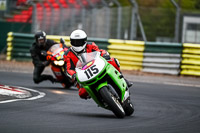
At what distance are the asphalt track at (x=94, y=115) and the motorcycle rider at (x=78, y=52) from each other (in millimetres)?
554

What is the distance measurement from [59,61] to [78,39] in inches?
160

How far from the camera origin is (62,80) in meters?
13.2

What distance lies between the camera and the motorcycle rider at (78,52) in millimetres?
8648

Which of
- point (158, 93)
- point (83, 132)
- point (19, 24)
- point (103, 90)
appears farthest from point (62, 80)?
point (19, 24)

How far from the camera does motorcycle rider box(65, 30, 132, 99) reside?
28.4ft

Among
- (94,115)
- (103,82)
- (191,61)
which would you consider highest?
(103,82)

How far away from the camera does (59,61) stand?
12.9 m

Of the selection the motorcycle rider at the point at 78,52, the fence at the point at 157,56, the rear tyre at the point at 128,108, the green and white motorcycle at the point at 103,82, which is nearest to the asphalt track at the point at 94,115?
the rear tyre at the point at 128,108

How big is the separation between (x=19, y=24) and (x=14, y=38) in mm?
3188

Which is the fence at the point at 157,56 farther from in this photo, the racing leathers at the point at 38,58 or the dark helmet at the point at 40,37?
the dark helmet at the point at 40,37

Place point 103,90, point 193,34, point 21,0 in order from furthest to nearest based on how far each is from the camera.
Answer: point 193,34 → point 21,0 → point 103,90

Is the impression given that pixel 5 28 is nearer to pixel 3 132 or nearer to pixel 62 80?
pixel 62 80

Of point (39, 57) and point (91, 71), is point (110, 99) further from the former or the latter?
point (39, 57)

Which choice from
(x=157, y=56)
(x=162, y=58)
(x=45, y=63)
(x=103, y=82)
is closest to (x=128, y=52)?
(x=157, y=56)
